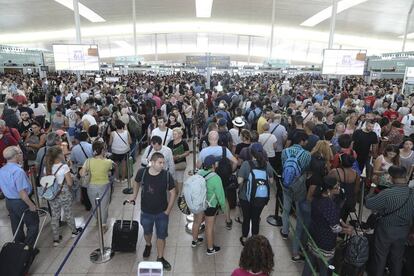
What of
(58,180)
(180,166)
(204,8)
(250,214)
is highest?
(204,8)

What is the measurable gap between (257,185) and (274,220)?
160 cm

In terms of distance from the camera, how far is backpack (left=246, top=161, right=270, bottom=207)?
3844mm

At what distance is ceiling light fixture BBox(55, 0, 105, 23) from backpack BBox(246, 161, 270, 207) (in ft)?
65.7

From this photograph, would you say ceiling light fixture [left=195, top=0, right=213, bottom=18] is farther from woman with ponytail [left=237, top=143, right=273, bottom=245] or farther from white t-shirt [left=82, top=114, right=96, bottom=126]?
woman with ponytail [left=237, top=143, right=273, bottom=245]

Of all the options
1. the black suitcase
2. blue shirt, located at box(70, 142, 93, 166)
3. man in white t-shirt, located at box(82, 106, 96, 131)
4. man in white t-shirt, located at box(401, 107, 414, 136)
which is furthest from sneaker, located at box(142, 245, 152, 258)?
man in white t-shirt, located at box(401, 107, 414, 136)

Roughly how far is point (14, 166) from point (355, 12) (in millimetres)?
22921

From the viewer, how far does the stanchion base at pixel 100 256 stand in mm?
4043

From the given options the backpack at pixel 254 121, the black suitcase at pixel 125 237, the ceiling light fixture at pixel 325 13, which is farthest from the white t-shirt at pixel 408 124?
the ceiling light fixture at pixel 325 13

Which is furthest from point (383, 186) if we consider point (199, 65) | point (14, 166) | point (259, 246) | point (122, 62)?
point (122, 62)

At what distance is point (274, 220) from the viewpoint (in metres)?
5.14

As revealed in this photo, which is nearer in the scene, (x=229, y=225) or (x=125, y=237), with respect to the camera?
(x=125, y=237)

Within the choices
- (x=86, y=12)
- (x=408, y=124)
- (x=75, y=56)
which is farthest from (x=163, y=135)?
(x=86, y=12)

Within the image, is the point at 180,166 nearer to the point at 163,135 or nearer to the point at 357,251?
the point at 163,135

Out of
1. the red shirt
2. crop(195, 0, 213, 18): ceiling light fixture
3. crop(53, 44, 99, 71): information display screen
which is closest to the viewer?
the red shirt
